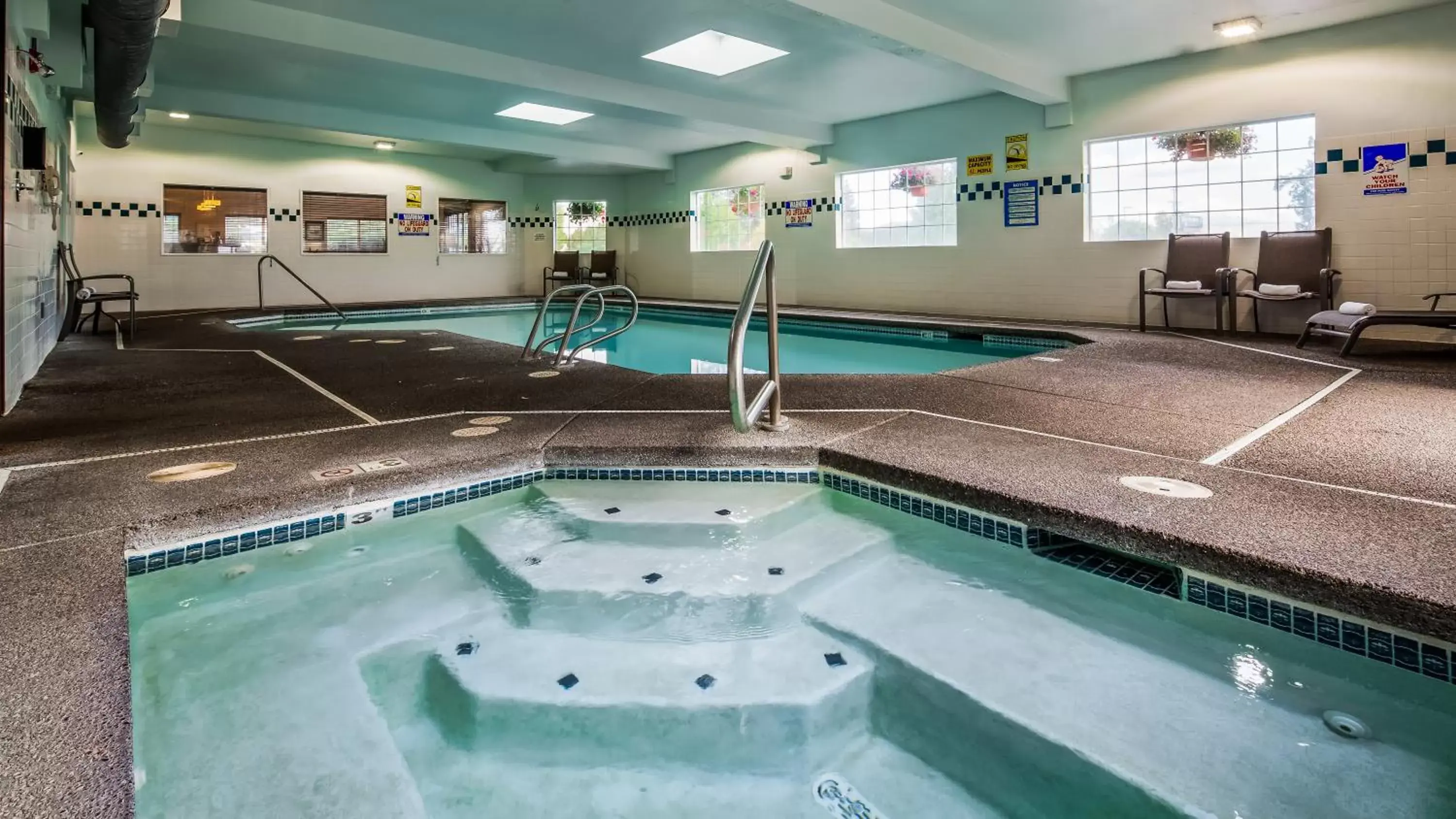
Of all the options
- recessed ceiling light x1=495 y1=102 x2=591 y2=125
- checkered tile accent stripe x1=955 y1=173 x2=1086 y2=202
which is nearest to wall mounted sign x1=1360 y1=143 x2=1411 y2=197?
checkered tile accent stripe x1=955 y1=173 x2=1086 y2=202

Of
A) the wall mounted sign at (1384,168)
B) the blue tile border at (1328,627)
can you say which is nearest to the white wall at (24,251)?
the blue tile border at (1328,627)

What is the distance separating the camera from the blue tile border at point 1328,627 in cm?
144

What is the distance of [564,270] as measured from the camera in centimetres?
1391

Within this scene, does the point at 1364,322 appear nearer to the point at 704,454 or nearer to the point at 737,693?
the point at 704,454

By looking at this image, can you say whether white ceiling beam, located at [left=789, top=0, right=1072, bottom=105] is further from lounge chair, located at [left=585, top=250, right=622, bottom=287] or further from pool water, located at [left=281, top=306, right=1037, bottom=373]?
lounge chair, located at [left=585, top=250, right=622, bottom=287]

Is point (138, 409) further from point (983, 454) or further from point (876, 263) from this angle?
point (876, 263)

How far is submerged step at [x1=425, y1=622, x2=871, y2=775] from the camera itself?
1462mm

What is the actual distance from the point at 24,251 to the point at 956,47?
20.2ft

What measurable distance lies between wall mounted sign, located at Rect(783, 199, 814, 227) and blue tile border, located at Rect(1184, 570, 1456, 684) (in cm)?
918

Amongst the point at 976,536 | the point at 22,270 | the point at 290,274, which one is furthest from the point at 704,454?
the point at 290,274

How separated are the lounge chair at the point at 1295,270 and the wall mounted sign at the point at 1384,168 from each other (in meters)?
0.42

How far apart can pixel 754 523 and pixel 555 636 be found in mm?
767

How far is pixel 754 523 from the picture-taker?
7.82 feet

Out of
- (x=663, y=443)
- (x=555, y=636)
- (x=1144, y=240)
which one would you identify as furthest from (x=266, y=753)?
(x=1144, y=240)
